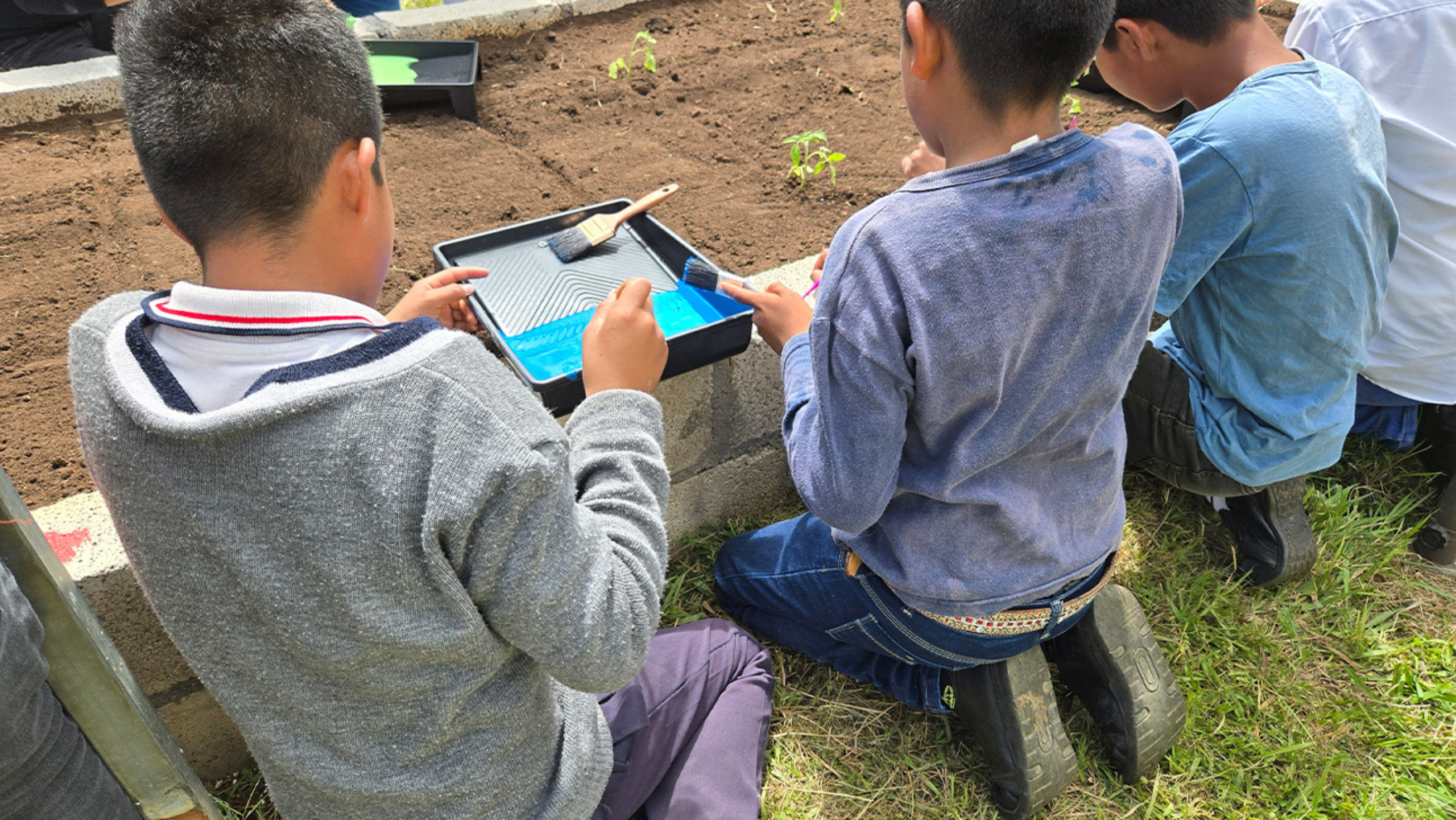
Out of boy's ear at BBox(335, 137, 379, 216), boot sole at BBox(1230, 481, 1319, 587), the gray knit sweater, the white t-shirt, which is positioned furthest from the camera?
boot sole at BBox(1230, 481, 1319, 587)

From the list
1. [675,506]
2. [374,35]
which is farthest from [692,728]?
[374,35]

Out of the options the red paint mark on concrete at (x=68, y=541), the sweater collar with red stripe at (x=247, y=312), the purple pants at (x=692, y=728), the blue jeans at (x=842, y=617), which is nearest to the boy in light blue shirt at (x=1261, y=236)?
the blue jeans at (x=842, y=617)

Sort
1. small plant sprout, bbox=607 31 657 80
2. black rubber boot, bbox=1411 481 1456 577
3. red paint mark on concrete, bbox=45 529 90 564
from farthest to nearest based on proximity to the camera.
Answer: small plant sprout, bbox=607 31 657 80
black rubber boot, bbox=1411 481 1456 577
red paint mark on concrete, bbox=45 529 90 564

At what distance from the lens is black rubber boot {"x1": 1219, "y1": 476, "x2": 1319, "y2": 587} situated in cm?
224

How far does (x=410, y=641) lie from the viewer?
1007 mm

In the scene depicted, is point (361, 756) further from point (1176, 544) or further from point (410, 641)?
point (1176, 544)

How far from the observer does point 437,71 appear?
2984 millimetres

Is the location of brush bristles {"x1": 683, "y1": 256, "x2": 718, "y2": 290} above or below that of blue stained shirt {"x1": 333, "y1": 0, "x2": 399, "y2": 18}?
below

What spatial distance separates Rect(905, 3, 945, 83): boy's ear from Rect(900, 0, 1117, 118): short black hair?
1 centimetres

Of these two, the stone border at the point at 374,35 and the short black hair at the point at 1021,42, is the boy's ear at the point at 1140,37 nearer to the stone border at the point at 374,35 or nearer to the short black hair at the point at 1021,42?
the short black hair at the point at 1021,42

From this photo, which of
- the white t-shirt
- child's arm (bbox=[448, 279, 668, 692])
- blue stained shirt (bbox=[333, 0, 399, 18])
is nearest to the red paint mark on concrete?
child's arm (bbox=[448, 279, 668, 692])

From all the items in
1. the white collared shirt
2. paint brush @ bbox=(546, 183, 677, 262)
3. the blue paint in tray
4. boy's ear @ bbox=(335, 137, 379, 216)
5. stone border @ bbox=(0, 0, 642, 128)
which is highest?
boy's ear @ bbox=(335, 137, 379, 216)

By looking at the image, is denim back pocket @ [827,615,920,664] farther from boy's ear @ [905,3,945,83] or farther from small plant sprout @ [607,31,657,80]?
small plant sprout @ [607,31,657,80]

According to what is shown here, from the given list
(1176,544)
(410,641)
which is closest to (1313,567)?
(1176,544)
